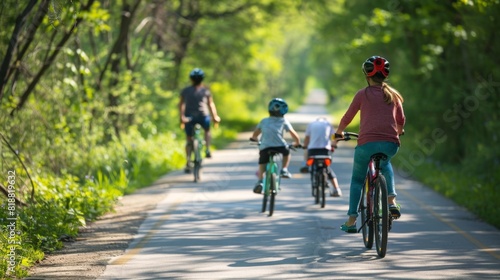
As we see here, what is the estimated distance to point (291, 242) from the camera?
12453 millimetres

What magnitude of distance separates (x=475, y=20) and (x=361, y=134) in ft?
31.1

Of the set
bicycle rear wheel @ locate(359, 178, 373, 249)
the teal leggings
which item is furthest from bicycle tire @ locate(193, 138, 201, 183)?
the teal leggings

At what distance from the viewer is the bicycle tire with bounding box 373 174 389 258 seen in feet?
35.9

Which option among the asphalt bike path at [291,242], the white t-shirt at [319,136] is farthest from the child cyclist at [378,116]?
the white t-shirt at [319,136]

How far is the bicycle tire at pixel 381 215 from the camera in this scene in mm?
10930

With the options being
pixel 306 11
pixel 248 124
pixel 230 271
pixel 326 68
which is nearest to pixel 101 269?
pixel 230 271

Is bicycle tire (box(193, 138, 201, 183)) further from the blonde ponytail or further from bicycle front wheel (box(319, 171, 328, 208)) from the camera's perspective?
the blonde ponytail

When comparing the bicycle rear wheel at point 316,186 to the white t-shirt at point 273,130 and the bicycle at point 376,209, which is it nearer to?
the white t-shirt at point 273,130

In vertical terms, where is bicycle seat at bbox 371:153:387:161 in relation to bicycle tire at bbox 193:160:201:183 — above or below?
above

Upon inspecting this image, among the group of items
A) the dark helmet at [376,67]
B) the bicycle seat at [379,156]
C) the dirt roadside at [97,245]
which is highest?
the dark helmet at [376,67]

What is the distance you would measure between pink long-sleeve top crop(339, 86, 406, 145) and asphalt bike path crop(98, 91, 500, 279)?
51.6 inches

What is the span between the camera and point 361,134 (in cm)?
1134

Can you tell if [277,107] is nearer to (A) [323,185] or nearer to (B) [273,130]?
(B) [273,130]

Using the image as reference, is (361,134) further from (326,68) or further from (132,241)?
(326,68)
